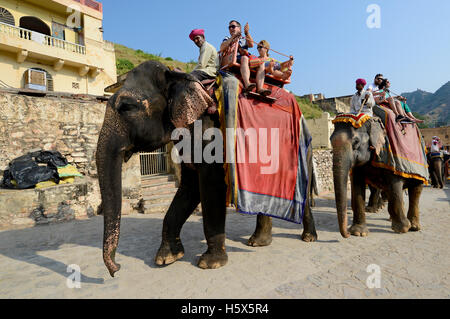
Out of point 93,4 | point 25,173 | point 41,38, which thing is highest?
point 93,4

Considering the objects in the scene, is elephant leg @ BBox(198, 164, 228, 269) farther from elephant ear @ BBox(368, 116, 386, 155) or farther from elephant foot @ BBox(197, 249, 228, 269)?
elephant ear @ BBox(368, 116, 386, 155)

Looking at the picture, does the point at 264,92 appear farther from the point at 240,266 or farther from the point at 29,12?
the point at 29,12

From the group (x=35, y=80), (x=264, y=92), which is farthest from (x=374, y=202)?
(x=35, y=80)

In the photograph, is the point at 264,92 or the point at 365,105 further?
the point at 365,105

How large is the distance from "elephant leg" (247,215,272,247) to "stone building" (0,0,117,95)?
15.9 metres

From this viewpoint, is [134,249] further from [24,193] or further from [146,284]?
[24,193]

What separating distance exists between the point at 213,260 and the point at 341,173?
2.63 m

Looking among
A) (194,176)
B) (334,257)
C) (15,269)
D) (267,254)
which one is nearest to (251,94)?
(194,176)

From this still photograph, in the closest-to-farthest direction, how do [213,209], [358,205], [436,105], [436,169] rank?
[213,209] < [358,205] < [436,169] < [436,105]

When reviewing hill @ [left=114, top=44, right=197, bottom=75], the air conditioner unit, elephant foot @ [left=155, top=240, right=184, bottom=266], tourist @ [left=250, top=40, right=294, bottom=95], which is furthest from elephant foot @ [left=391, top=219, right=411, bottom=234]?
hill @ [left=114, top=44, right=197, bottom=75]

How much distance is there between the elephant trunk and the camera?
4262 mm

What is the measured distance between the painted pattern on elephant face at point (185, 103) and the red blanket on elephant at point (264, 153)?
12.8 inches

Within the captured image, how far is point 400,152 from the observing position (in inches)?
204

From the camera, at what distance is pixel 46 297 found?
271cm
